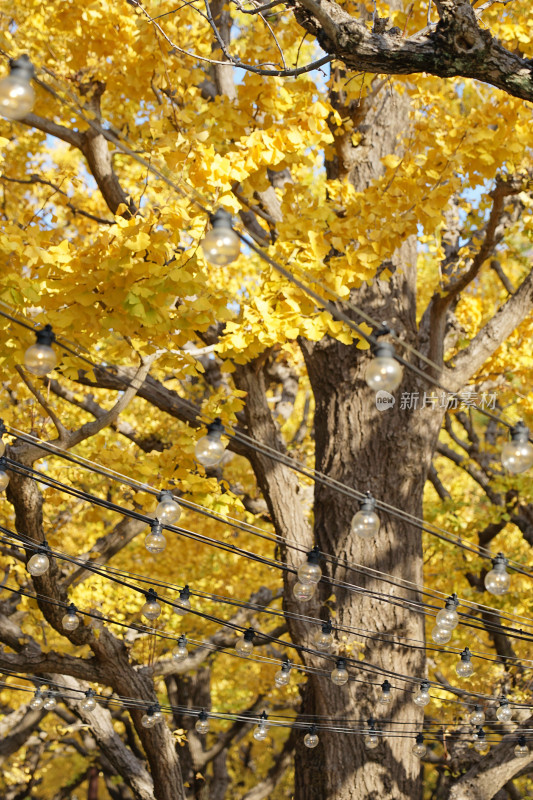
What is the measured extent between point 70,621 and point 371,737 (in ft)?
8.11

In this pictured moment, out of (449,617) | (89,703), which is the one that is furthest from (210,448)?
(89,703)

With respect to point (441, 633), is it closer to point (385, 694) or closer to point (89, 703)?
point (385, 694)

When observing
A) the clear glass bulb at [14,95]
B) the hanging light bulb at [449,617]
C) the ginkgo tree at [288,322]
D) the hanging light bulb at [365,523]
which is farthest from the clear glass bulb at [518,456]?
the clear glass bulb at [14,95]

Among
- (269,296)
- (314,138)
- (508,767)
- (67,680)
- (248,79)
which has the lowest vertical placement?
(508,767)

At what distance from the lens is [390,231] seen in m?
5.12

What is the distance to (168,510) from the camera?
3924 millimetres

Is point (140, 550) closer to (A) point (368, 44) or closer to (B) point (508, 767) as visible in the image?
(B) point (508, 767)

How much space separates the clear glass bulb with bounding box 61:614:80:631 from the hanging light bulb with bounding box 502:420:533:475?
3.74 m

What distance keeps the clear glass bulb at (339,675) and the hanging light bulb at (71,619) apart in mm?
1961

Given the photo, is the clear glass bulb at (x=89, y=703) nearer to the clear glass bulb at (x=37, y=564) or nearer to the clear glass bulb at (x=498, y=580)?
the clear glass bulb at (x=37, y=564)

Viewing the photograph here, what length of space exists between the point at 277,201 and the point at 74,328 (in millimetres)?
3078

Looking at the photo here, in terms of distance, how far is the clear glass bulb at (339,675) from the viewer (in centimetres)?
Answer: 564

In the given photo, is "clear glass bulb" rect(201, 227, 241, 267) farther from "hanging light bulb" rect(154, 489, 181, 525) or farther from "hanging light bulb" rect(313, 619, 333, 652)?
"hanging light bulb" rect(313, 619, 333, 652)

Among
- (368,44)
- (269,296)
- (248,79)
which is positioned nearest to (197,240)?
(269,296)
